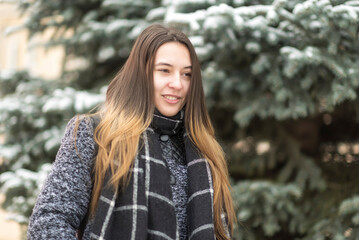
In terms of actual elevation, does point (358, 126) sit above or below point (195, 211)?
below

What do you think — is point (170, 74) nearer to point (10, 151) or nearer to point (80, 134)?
point (80, 134)

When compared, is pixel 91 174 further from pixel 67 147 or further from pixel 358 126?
pixel 358 126

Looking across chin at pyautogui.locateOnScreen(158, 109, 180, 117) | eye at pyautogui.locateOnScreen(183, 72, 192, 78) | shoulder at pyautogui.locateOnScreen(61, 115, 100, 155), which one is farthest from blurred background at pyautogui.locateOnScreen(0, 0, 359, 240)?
shoulder at pyautogui.locateOnScreen(61, 115, 100, 155)

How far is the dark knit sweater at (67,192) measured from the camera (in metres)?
1.50

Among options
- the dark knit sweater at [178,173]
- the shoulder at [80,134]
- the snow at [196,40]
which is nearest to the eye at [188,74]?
the dark knit sweater at [178,173]

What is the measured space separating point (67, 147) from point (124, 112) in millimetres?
292

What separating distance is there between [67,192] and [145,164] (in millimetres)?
325

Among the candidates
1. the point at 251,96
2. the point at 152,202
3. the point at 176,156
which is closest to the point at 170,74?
the point at 176,156

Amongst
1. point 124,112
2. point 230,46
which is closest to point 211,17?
point 230,46

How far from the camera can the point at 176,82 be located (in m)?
1.80

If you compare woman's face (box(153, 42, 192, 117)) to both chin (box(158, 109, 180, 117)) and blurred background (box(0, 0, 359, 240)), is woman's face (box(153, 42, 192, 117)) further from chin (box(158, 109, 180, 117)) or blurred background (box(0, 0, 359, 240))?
blurred background (box(0, 0, 359, 240))

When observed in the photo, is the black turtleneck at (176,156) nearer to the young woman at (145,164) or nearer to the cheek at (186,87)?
the young woman at (145,164)

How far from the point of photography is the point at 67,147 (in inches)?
62.6

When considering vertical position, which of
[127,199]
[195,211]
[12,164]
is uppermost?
[127,199]
